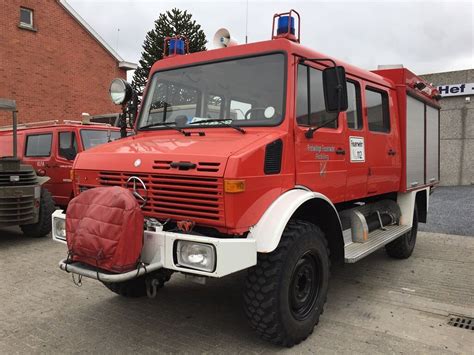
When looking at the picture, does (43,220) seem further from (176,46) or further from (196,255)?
(196,255)

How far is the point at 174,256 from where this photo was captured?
299 centimetres

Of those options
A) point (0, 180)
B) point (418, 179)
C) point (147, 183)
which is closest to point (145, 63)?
point (0, 180)

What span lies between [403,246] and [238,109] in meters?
3.65

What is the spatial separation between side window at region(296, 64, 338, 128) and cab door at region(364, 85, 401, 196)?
1.06 m

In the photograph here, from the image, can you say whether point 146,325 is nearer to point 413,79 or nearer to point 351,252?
point 351,252

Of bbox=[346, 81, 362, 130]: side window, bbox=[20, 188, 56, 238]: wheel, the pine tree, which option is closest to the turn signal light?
bbox=[346, 81, 362, 130]: side window

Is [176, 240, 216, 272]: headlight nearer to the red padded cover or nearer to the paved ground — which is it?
the red padded cover

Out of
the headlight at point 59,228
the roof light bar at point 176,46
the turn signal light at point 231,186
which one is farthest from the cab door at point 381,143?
the headlight at point 59,228

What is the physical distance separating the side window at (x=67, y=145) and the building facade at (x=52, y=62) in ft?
28.9

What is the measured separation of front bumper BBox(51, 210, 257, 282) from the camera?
9.24 ft

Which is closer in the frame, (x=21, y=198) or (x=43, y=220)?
(x=21, y=198)

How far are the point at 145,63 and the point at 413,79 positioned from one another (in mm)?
26159

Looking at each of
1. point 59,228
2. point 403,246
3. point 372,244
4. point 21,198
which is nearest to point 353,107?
point 372,244

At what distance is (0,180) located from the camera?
6.73m
